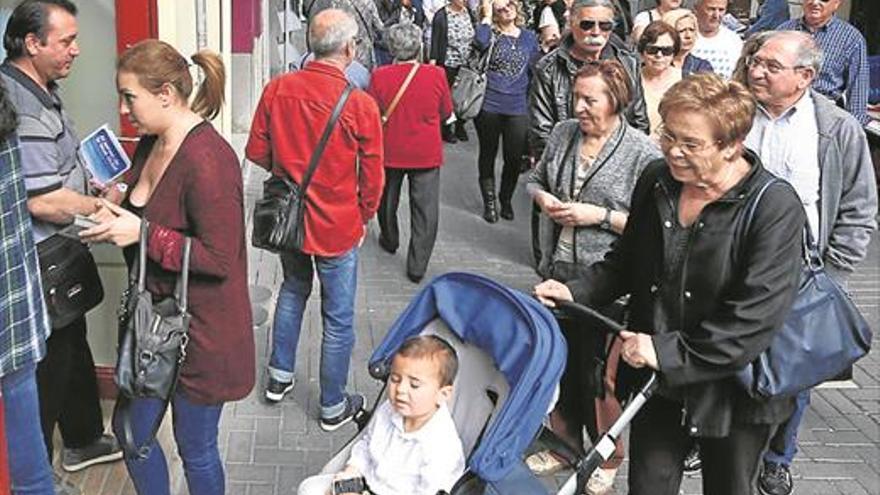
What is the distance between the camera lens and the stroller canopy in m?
3.11

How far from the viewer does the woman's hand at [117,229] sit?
11.0ft

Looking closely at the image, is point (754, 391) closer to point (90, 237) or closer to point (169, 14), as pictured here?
point (90, 237)

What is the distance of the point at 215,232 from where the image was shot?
11.4 feet

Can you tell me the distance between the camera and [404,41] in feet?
23.2

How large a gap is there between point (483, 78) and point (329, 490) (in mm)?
5895

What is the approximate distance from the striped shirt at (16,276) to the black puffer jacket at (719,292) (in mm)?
1877

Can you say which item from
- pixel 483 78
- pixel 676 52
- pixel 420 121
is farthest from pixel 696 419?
pixel 483 78

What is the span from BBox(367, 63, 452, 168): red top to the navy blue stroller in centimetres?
395

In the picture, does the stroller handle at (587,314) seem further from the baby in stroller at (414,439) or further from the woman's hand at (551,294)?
the baby in stroller at (414,439)

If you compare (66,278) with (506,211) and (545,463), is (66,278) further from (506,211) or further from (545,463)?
(506,211)

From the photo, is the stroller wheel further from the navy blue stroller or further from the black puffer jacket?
the black puffer jacket

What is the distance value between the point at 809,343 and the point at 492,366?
98cm

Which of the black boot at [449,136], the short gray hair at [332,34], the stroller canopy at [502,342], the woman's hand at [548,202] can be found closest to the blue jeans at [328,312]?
the short gray hair at [332,34]

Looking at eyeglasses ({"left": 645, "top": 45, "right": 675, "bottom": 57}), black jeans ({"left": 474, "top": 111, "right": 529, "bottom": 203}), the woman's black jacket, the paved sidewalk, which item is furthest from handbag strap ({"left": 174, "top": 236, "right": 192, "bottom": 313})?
the woman's black jacket
